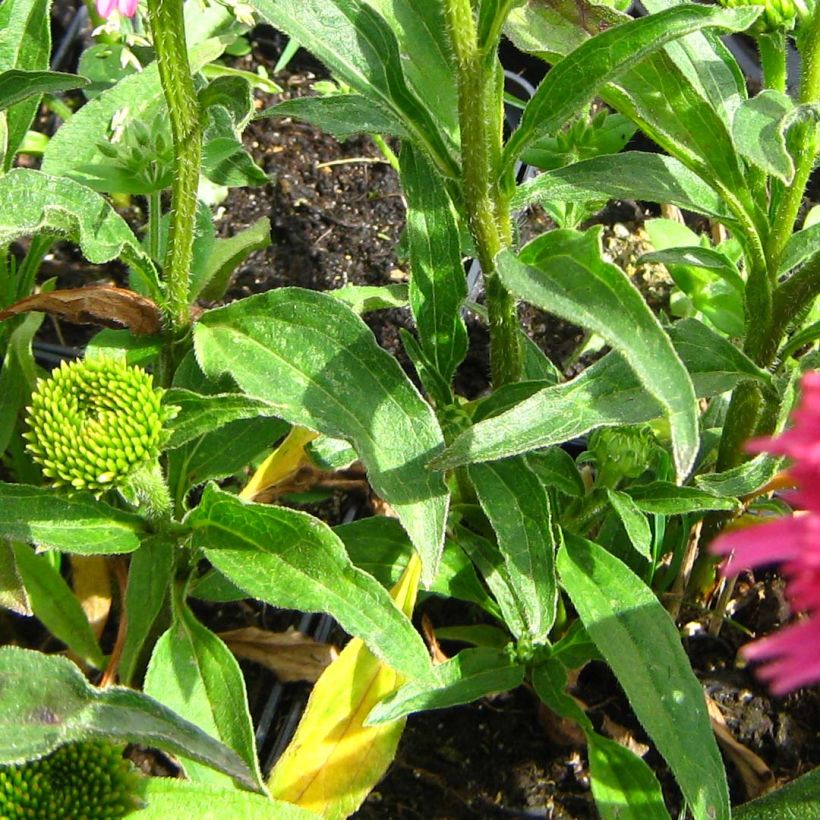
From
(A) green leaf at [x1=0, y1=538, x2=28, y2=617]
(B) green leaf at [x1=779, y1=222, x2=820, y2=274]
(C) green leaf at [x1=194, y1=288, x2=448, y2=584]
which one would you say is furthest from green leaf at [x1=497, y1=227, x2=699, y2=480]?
(A) green leaf at [x1=0, y1=538, x2=28, y2=617]

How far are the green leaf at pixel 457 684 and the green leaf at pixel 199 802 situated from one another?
0.14 meters

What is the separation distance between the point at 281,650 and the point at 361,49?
2.50 feet

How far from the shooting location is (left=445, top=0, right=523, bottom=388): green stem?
857 millimetres

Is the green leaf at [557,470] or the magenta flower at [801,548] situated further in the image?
the green leaf at [557,470]

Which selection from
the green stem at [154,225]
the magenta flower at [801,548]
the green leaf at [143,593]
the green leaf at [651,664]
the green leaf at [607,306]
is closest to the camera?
the magenta flower at [801,548]

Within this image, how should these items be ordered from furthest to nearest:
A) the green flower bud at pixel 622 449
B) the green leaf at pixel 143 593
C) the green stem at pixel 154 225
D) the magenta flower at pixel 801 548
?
1. the green stem at pixel 154 225
2. the green leaf at pixel 143 593
3. the green flower bud at pixel 622 449
4. the magenta flower at pixel 801 548

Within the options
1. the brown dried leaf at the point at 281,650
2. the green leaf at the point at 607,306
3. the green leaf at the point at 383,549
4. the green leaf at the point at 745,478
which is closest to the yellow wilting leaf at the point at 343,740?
the green leaf at the point at 383,549

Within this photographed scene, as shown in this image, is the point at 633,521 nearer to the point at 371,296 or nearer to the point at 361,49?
the point at 371,296

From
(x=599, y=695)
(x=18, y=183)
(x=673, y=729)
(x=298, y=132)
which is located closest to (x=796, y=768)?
(x=599, y=695)

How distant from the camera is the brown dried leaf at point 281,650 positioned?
4.31 feet

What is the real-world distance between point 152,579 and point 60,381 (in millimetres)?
330

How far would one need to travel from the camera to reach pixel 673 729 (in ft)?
3.17

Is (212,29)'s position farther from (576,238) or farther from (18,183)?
(576,238)

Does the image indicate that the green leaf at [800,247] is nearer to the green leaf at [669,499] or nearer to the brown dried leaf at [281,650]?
the green leaf at [669,499]
